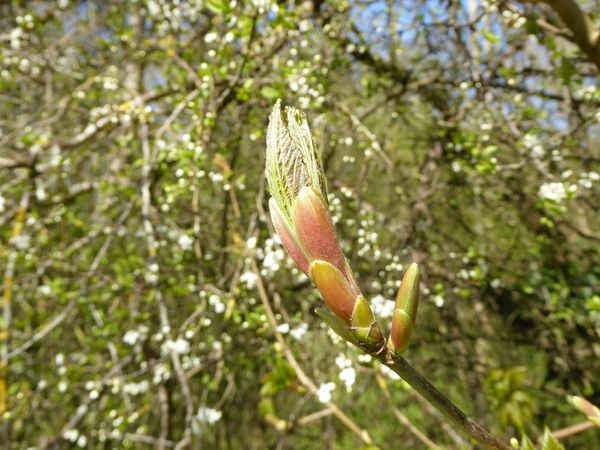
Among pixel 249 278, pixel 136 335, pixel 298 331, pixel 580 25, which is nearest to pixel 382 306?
pixel 298 331

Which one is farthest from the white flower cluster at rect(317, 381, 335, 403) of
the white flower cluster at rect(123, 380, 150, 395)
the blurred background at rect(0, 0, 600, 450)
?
the white flower cluster at rect(123, 380, 150, 395)

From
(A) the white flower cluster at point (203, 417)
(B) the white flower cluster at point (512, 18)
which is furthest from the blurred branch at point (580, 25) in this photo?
(A) the white flower cluster at point (203, 417)

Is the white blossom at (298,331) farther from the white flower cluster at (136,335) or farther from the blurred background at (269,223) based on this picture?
the white flower cluster at (136,335)

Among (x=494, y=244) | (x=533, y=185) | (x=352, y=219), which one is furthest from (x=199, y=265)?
(x=494, y=244)

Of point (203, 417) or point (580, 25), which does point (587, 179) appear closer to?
point (580, 25)

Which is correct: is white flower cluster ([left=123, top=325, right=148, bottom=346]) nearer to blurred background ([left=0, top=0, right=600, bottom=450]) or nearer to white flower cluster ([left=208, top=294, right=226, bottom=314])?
blurred background ([left=0, top=0, right=600, bottom=450])

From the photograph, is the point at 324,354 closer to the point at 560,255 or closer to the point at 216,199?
the point at 216,199
